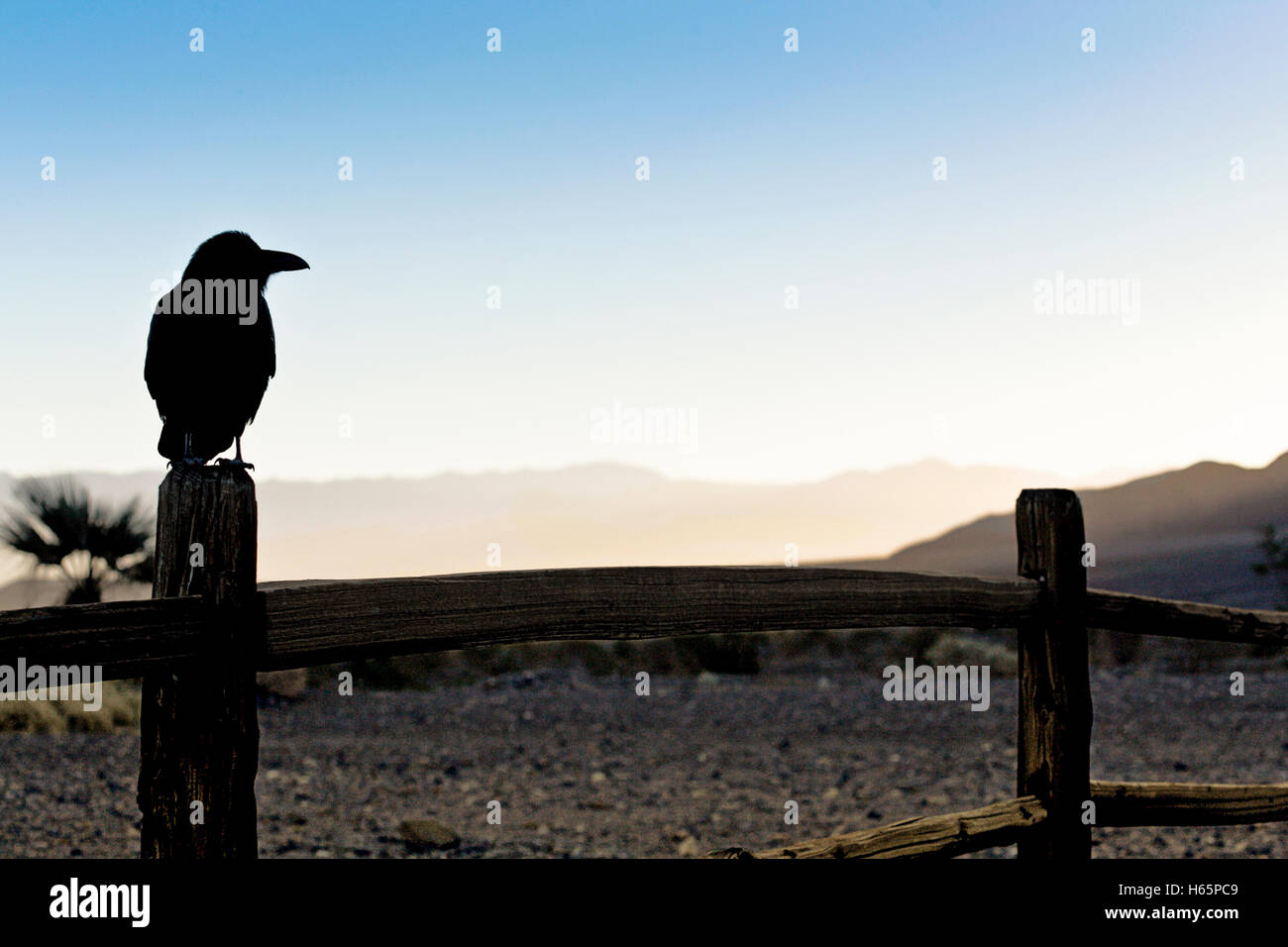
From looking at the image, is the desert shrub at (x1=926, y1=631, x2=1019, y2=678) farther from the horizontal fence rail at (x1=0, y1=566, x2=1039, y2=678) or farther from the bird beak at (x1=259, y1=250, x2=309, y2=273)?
the horizontal fence rail at (x1=0, y1=566, x2=1039, y2=678)

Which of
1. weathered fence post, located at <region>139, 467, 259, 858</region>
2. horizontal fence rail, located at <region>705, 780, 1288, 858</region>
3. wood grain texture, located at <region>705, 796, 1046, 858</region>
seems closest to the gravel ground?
horizontal fence rail, located at <region>705, 780, 1288, 858</region>

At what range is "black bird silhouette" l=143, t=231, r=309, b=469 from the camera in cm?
665

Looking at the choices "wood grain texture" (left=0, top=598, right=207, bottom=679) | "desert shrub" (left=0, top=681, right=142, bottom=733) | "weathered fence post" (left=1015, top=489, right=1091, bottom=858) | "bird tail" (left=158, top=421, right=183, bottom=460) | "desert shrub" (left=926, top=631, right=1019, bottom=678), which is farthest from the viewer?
"desert shrub" (left=926, top=631, right=1019, bottom=678)

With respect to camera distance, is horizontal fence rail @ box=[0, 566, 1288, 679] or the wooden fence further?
the wooden fence

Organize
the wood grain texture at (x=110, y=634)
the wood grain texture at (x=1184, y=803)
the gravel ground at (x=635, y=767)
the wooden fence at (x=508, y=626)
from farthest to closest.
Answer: the gravel ground at (x=635, y=767), the wood grain texture at (x=1184, y=803), the wooden fence at (x=508, y=626), the wood grain texture at (x=110, y=634)

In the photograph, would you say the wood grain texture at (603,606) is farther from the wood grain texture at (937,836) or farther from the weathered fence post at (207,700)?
the wood grain texture at (937,836)

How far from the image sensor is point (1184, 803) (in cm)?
476

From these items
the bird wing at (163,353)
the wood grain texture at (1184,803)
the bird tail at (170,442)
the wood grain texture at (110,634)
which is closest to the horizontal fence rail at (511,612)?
the wood grain texture at (110,634)

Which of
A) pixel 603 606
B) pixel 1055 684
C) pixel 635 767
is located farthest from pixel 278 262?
pixel 635 767

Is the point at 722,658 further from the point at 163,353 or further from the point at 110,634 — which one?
the point at 110,634

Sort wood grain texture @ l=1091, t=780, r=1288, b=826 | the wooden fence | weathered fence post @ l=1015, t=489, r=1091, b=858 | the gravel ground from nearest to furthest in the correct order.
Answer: the wooden fence < weathered fence post @ l=1015, t=489, r=1091, b=858 < wood grain texture @ l=1091, t=780, r=1288, b=826 < the gravel ground

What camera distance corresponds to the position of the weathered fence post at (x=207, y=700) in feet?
8.48

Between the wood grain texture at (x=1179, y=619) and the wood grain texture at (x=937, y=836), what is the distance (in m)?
0.77
